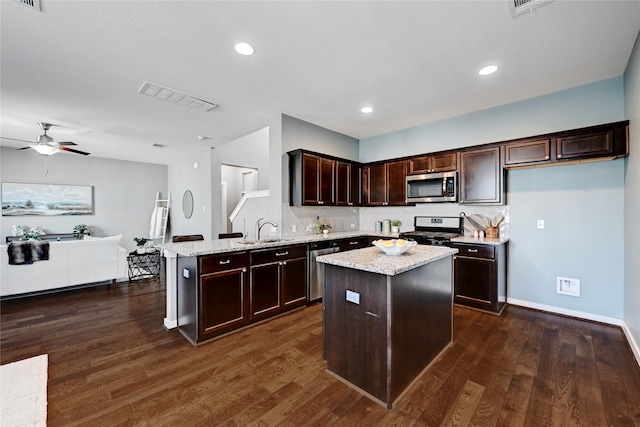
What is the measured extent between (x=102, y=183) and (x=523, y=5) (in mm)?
8919

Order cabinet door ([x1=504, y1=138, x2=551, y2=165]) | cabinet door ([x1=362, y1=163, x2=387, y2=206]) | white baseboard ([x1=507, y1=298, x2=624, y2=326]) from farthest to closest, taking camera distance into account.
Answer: cabinet door ([x1=362, y1=163, x2=387, y2=206]), cabinet door ([x1=504, y1=138, x2=551, y2=165]), white baseboard ([x1=507, y1=298, x2=624, y2=326])

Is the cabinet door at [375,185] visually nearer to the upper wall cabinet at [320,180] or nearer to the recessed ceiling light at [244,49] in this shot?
the upper wall cabinet at [320,180]

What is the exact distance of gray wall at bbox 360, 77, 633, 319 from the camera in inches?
121

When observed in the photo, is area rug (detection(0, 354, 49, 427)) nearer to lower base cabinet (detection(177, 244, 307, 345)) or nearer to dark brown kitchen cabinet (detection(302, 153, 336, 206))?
lower base cabinet (detection(177, 244, 307, 345))

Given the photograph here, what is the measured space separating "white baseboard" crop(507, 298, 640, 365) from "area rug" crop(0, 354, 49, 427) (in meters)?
4.52

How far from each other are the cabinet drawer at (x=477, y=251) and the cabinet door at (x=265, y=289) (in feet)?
7.80

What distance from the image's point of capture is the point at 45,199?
21.4 ft

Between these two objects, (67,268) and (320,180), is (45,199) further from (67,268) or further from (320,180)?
(320,180)

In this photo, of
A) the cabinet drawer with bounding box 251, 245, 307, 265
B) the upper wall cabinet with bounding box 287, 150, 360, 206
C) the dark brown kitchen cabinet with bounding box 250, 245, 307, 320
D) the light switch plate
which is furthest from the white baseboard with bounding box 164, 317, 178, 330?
the light switch plate

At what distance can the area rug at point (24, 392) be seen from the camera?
1.74m

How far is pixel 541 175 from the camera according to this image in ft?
11.5

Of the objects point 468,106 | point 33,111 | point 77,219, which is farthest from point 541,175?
point 77,219

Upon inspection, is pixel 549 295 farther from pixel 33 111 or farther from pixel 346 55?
pixel 33 111

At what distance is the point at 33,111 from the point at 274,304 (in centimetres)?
424
